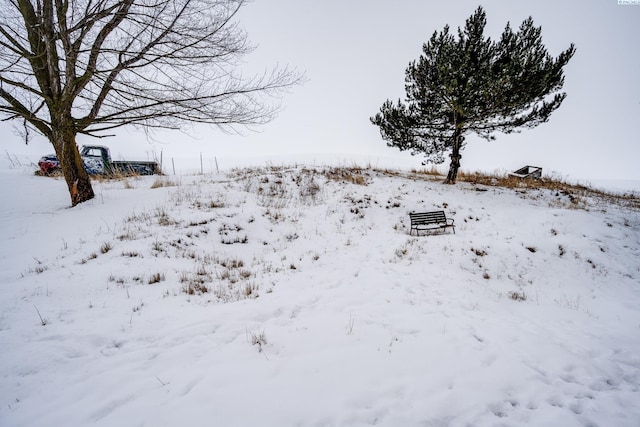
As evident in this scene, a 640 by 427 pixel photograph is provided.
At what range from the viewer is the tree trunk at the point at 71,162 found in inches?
278

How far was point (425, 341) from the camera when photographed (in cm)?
338

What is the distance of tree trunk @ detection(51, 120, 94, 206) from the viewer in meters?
7.06

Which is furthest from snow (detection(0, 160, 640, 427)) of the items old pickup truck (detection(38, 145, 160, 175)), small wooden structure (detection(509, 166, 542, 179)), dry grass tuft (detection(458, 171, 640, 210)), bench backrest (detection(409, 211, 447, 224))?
small wooden structure (detection(509, 166, 542, 179))

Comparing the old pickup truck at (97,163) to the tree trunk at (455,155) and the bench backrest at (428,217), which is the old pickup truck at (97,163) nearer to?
the bench backrest at (428,217)

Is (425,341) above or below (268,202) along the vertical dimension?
below

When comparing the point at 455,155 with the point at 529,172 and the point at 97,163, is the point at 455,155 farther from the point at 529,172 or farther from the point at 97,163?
Result: the point at 97,163

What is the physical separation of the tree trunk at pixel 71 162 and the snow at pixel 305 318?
0.47 metres

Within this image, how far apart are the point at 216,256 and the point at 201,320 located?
253cm

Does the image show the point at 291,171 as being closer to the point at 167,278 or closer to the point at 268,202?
the point at 268,202

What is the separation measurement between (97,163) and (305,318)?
15675mm

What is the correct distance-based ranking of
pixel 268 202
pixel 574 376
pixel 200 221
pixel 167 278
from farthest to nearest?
pixel 268 202 → pixel 200 221 → pixel 167 278 → pixel 574 376

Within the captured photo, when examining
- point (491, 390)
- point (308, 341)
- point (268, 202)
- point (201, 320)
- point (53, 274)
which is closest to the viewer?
point (491, 390)

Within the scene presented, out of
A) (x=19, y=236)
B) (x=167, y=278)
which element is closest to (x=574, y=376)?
(x=167, y=278)

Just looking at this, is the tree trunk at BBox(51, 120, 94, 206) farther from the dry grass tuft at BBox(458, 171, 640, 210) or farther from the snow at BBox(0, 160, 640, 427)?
the dry grass tuft at BBox(458, 171, 640, 210)
